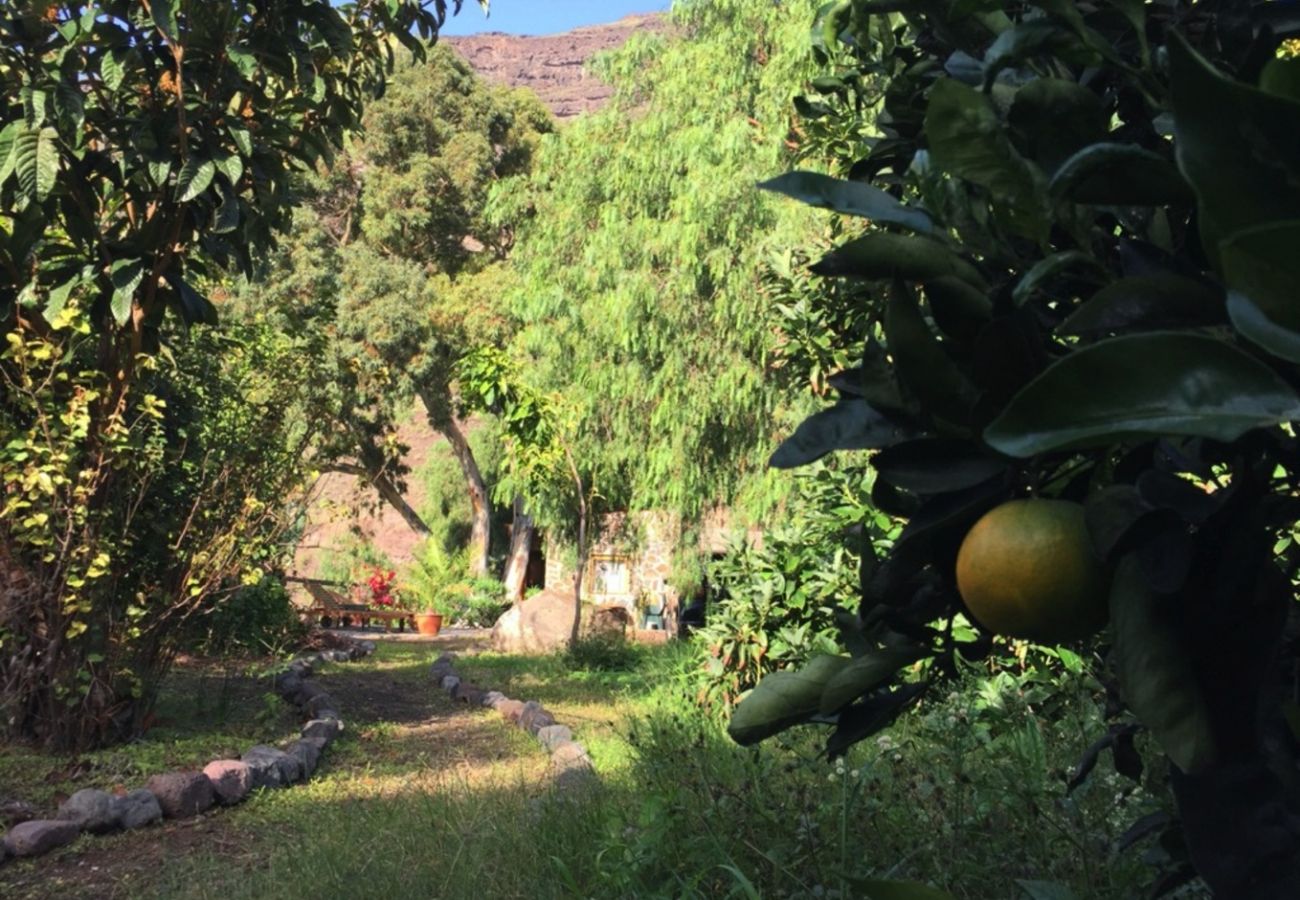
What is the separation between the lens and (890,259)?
913 millimetres

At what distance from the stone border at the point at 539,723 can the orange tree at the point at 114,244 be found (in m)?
2.46

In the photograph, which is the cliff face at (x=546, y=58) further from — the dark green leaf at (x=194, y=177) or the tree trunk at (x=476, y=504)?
the dark green leaf at (x=194, y=177)

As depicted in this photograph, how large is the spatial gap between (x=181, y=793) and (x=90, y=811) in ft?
1.64

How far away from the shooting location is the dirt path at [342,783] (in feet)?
15.6

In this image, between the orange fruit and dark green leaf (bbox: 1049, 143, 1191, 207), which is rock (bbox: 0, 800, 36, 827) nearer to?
the orange fruit

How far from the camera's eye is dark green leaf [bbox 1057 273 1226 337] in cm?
81

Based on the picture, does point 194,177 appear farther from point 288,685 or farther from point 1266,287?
point 288,685

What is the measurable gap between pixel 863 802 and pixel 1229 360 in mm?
2997

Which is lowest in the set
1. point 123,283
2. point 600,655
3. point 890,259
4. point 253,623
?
point 600,655

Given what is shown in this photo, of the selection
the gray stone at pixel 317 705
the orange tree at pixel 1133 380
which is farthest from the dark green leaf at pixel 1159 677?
the gray stone at pixel 317 705

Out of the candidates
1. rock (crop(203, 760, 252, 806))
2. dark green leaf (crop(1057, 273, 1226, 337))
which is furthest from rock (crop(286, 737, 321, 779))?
dark green leaf (crop(1057, 273, 1226, 337))

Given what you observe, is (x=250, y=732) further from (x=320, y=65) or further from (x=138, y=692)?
(x=320, y=65)

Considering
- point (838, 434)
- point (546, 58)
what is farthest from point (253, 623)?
point (546, 58)

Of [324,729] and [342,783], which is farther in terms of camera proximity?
[324,729]
